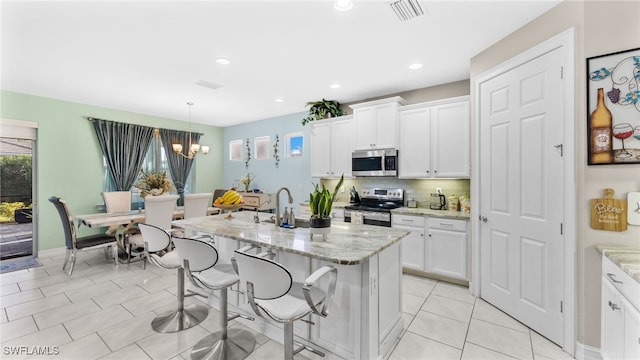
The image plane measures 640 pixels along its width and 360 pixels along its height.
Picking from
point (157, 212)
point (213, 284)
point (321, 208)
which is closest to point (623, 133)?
point (321, 208)

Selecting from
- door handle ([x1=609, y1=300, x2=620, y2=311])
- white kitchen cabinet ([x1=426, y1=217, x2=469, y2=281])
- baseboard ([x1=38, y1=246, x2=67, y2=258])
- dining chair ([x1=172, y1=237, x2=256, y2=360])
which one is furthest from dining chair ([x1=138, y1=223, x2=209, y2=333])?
baseboard ([x1=38, y1=246, x2=67, y2=258])

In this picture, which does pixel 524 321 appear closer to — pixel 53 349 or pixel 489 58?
pixel 489 58

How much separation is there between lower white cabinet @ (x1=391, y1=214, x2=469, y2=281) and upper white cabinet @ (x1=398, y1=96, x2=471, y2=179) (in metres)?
0.67

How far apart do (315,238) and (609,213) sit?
2.10 meters

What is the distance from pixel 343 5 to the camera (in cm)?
212

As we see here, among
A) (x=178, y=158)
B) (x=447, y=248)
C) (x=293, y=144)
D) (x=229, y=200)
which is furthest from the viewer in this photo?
(x=178, y=158)

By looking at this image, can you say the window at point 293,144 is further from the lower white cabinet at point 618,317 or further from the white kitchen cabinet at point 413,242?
the lower white cabinet at point 618,317

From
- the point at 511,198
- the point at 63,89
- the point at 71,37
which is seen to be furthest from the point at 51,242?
the point at 511,198

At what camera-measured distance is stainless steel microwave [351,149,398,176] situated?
13.1 feet

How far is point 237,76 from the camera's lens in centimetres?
366

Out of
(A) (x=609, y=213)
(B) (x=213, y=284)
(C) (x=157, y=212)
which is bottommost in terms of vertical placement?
(B) (x=213, y=284)

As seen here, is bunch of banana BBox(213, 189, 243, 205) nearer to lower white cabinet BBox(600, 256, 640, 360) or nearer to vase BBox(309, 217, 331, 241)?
vase BBox(309, 217, 331, 241)

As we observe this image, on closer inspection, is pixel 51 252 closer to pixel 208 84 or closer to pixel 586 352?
pixel 208 84

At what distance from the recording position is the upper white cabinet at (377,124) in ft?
13.1
